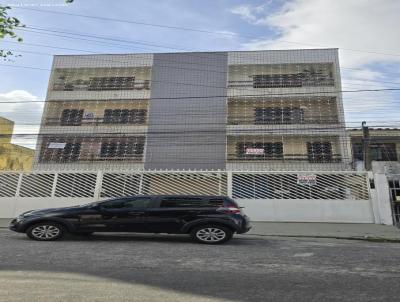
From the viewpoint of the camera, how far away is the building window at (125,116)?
2486 cm

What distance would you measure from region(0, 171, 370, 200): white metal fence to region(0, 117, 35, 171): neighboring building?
16.1 meters

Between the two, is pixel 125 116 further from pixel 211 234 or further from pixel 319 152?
pixel 211 234

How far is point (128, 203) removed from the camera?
8703 millimetres

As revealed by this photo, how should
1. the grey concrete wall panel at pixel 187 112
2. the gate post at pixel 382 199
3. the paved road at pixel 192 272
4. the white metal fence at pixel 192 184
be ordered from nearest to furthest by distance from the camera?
1. the paved road at pixel 192 272
2. the gate post at pixel 382 199
3. the white metal fence at pixel 192 184
4. the grey concrete wall panel at pixel 187 112

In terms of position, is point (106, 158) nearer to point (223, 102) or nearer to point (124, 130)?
point (124, 130)

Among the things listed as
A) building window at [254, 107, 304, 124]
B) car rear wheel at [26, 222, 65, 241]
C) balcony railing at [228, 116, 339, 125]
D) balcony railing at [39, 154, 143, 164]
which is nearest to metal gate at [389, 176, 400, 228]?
balcony railing at [228, 116, 339, 125]

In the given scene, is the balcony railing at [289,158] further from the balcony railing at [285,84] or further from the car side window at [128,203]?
the car side window at [128,203]

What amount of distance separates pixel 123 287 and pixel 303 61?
23.1 meters

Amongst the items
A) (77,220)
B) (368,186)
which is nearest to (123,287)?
(77,220)

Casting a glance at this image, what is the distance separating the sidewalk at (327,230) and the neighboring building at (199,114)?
10.0 meters

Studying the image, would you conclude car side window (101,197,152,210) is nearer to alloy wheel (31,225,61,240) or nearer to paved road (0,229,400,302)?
paved road (0,229,400,302)

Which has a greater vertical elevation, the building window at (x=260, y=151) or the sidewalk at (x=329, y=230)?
the building window at (x=260, y=151)

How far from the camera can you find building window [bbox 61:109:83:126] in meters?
25.0

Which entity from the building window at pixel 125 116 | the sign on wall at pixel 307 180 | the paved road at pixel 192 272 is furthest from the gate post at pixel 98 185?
the building window at pixel 125 116
